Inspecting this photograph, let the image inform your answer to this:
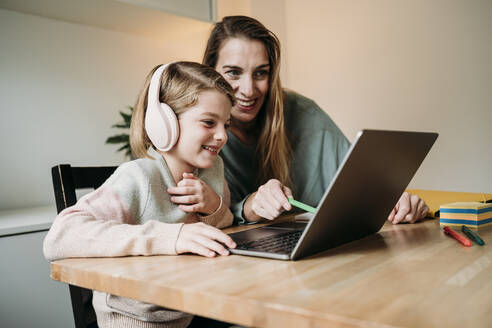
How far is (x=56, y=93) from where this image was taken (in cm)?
229

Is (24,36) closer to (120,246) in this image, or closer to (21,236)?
(21,236)

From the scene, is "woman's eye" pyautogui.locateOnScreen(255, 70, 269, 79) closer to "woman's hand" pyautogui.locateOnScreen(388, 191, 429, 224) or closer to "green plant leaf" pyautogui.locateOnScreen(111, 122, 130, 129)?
"woman's hand" pyautogui.locateOnScreen(388, 191, 429, 224)

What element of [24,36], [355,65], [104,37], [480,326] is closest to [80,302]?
[480,326]

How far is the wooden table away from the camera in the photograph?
1.35 ft

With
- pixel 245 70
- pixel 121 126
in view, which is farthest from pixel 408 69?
pixel 121 126

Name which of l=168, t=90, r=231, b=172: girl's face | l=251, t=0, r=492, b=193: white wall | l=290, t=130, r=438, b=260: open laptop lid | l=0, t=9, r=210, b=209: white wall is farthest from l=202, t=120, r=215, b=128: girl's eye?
l=251, t=0, r=492, b=193: white wall

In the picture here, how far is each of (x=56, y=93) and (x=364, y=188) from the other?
6.69ft

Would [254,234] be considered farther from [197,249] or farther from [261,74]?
[261,74]

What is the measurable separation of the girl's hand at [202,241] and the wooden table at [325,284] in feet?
0.05

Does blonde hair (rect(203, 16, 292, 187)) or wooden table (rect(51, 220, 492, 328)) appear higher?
blonde hair (rect(203, 16, 292, 187))

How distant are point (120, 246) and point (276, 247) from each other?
25 cm

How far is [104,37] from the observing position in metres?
2.50

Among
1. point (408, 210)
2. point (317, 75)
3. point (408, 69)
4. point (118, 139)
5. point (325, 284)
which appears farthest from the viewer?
point (317, 75)

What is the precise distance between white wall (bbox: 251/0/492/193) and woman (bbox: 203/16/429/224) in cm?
135
